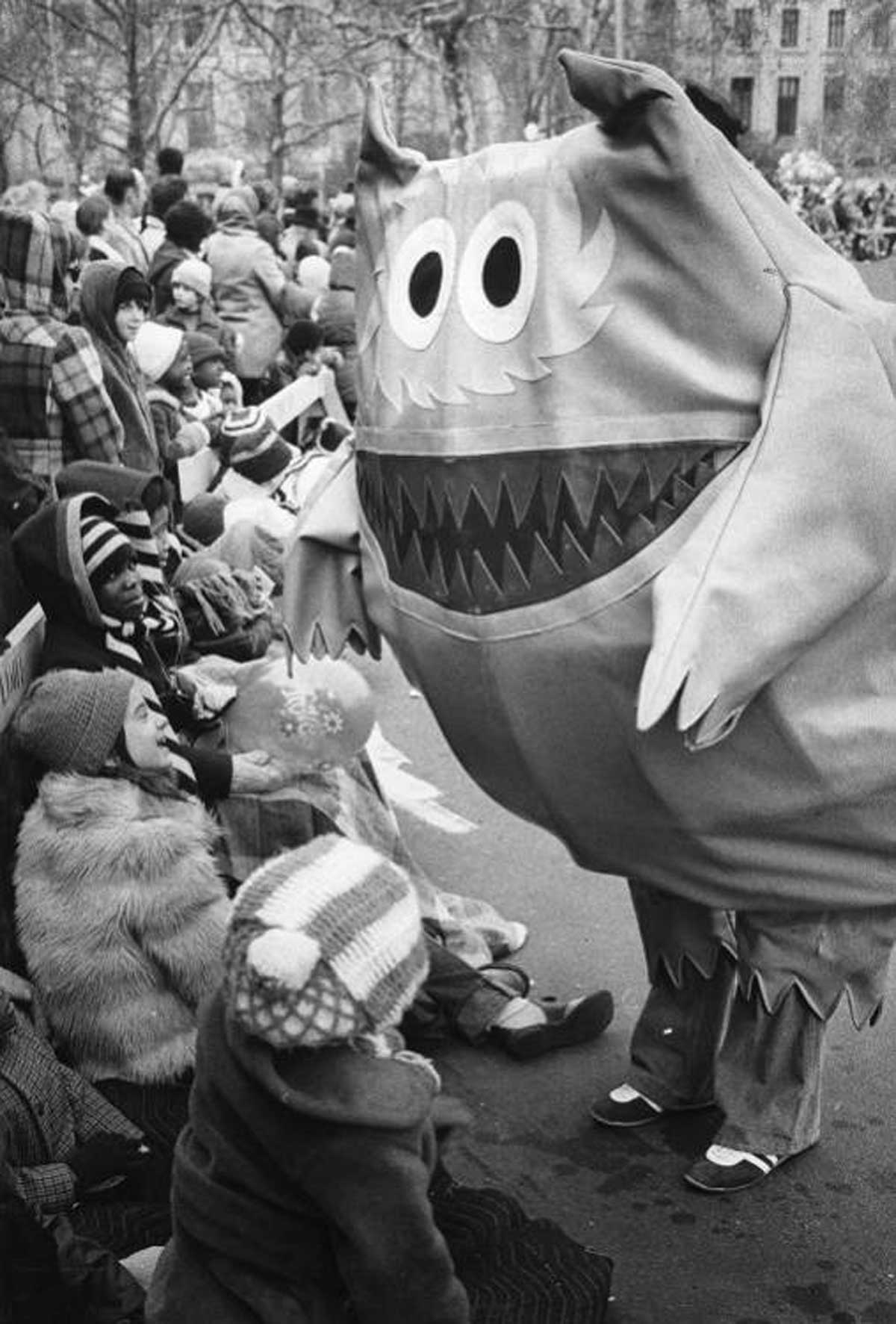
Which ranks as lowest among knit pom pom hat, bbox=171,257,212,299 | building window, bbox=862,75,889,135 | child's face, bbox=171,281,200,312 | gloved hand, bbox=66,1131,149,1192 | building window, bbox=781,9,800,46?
gloved hand, bbox=66,1131,149,1192

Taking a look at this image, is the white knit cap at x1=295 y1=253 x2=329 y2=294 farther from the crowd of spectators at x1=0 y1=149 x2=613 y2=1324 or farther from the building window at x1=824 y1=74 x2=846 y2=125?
the building window at x1=824 y1=74 x2=846 y2=125

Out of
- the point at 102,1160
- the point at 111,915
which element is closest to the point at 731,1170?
the point at 102,1160

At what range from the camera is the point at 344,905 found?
7.69ft

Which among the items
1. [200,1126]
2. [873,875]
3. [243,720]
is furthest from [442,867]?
[200,1126]

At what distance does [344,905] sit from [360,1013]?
0.15 m

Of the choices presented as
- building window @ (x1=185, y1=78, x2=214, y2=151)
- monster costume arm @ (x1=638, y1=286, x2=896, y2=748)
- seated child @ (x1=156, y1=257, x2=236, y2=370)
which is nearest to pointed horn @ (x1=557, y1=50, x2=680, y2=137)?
monster costume arm @ (x1=638, y1=286, x2=896, y2=748)

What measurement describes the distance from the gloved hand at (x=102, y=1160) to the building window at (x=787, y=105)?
136 feet

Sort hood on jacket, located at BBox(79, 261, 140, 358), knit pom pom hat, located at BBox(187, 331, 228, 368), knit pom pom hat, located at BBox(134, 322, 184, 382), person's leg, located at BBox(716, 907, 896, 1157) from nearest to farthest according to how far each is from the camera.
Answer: person's leg, located at BBox(716, 907, 896, 1157), hood on jacket, located at BBox(79, 261, 140, 358), knit pom pom hat, located at BBox(134, 322, 184, 382), knit pom pom hat, located at BBox(187, 331, 228, 368)

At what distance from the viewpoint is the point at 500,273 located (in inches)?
104

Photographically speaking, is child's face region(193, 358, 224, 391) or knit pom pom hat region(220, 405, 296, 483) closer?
knit pom pom hat region(220, 405, 296, 483)

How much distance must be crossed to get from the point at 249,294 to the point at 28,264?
4.80 m

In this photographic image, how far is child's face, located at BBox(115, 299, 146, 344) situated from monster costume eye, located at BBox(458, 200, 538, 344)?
10.5ft

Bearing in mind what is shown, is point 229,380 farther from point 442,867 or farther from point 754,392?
point 754,392

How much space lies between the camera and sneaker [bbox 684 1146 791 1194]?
3387 mm
